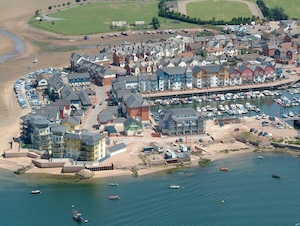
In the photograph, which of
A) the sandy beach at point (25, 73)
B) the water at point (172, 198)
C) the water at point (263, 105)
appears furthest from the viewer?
the water at point (263, 105)

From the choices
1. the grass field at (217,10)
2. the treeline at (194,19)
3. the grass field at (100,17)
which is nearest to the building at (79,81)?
the grass field at (100,17)

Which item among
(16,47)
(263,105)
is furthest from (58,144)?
(16,47)

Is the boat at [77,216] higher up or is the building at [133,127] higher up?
A: the building at [133,127]

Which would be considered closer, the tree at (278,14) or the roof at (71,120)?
the roof at (71,120)

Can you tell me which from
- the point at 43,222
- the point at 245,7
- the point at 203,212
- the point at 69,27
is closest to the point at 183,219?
the point at 203,212

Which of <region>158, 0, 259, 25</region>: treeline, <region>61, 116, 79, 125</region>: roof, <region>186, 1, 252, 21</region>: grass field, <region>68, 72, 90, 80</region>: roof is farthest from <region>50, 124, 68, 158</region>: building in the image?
<region>186, 1, 252, 21</region>: grass field

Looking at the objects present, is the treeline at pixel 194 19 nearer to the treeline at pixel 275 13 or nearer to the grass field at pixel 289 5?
the treeline at pixel 275 13
